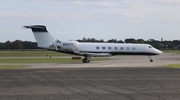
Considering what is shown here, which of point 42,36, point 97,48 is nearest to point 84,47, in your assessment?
point 97,48

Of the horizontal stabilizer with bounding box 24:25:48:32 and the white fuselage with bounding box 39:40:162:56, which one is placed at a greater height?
the horizontal stabilizer with bounding box 24:25:48:32

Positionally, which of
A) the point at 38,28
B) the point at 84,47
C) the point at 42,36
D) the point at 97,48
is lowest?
the point at 97,48

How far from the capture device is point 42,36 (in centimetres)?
5769

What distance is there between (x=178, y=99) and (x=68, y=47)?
40917mm

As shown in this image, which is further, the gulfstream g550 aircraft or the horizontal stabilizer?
the horizontal stabilizer

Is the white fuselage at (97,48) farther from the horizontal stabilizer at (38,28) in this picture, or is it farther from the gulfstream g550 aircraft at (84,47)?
the horizontal stabilizer at (38,28)

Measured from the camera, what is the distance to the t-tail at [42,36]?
57.5 metres

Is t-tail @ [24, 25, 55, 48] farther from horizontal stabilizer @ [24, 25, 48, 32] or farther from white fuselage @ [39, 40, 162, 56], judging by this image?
white fuselage @ [39, 40, 162, 56]

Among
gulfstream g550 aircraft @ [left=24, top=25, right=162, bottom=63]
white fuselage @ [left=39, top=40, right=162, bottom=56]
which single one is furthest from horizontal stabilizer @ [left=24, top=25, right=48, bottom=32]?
white fuselage @ [left=39, top=40, right=162, bottom=56]

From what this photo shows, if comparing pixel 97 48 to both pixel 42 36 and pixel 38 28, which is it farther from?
pixel 38 28

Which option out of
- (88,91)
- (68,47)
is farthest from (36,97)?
(68,47)

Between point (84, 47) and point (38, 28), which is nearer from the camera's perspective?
point (84, 47)

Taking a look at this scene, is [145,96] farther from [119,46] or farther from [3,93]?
[119,46]

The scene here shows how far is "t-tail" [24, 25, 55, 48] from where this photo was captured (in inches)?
2263
